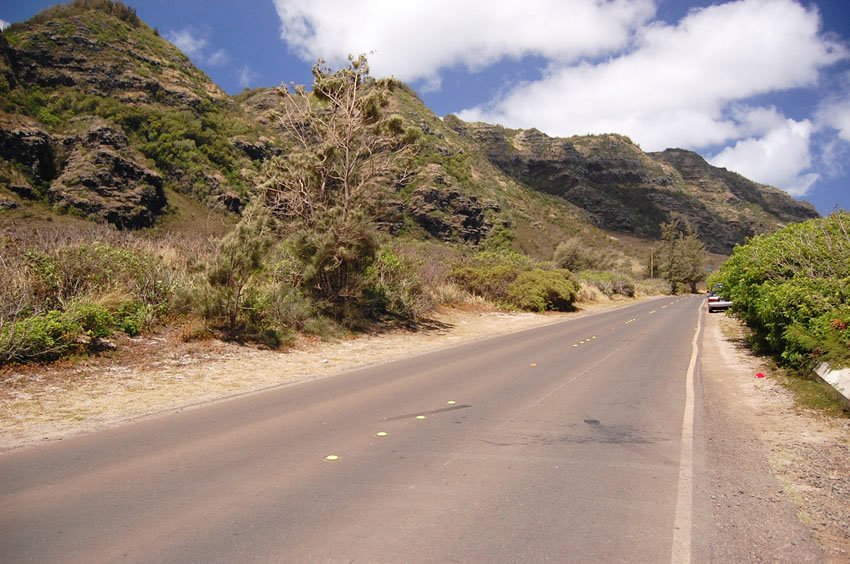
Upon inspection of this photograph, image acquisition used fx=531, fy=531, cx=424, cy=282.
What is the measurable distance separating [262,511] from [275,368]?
7.73m

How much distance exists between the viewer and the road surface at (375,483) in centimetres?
379

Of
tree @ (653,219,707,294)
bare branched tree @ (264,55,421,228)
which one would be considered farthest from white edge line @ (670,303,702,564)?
tree @ (653,219,707,294)

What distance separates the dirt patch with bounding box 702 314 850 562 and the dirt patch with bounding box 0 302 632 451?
7.26m

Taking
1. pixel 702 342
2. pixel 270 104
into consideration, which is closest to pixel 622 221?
pixel 270 104

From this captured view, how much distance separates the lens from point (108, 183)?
4084cm

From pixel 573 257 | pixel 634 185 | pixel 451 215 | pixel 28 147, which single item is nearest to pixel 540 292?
pixel 573 257

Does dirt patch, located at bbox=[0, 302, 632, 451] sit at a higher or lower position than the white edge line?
lower

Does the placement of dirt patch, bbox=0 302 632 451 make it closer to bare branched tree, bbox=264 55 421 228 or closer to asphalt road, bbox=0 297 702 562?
asphalt road, bbox=0 297 702 562

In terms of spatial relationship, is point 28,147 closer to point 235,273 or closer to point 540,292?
point 235,273

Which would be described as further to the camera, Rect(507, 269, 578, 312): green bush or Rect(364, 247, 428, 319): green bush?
Rect(507, 269, 578, 312): green bush

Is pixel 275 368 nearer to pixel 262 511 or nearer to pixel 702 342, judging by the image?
pixel 262 511

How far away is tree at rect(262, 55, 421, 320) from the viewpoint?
18375mm

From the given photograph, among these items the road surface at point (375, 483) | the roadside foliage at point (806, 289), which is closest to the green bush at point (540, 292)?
the roadside foliage at point (806, 289)

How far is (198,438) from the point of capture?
→ 6.38m
